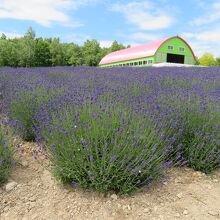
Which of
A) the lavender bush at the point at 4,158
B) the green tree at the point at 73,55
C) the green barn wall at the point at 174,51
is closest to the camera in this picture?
the lavender bush at the point at 4,158

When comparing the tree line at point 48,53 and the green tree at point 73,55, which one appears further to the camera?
the green tree at point 73,55

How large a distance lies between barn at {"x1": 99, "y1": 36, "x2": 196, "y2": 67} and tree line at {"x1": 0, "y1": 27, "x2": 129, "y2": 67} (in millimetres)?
8200

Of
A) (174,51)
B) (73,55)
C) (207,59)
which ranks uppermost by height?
(73,55)

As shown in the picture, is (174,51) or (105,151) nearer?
(105,151)

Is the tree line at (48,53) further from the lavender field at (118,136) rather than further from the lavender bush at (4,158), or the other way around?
the lavender bush at (4,158)

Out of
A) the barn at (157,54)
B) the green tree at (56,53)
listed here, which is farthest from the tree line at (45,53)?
the barn at (157,54)

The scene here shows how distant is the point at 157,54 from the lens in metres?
24.7

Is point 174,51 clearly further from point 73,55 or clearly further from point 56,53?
point 56,53

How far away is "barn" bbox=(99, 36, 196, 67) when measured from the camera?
24969 mm

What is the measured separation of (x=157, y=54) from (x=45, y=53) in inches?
759

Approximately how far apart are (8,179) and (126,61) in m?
26.3

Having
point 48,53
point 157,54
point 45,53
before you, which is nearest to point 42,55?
point 45,53

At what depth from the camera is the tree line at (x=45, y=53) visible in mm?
32344

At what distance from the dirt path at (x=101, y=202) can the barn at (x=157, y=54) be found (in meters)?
21.9
